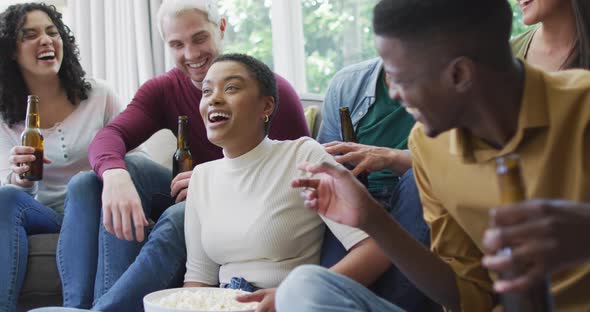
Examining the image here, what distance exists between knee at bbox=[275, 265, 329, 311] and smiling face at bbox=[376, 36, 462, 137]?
35 cm

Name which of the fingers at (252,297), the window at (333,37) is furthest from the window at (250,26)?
the fingers at (252,297)

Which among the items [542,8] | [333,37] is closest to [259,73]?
[542,8]

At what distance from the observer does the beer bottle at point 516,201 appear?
0.94 meters

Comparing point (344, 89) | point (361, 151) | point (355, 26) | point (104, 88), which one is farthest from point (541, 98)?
point (355, 26)

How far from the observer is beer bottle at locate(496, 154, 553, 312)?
0.94m

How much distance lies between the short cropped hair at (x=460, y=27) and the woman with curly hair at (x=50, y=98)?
162 centimetres

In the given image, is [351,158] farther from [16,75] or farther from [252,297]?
[16,75]

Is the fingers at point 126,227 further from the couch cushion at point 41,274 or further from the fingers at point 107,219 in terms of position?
the couch cushion at point 41,274

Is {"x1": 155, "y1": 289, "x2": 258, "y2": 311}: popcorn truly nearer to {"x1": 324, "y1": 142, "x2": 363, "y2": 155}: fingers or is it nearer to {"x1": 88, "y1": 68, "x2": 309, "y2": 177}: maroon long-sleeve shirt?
{"x1": 324, "y1": 142, "x2": 363, "y2": 155}: fingers

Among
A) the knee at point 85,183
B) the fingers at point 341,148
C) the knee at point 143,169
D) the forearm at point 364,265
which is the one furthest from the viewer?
the knee at point 143,169

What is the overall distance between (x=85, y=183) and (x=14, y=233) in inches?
11.1

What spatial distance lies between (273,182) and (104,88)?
1.09 metres

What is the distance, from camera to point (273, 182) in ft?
6.46

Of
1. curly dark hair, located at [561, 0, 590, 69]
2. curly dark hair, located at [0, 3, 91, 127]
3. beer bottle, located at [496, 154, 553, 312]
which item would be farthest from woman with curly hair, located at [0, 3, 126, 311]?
beer bottle, located at [496, 154, 553, 312]
